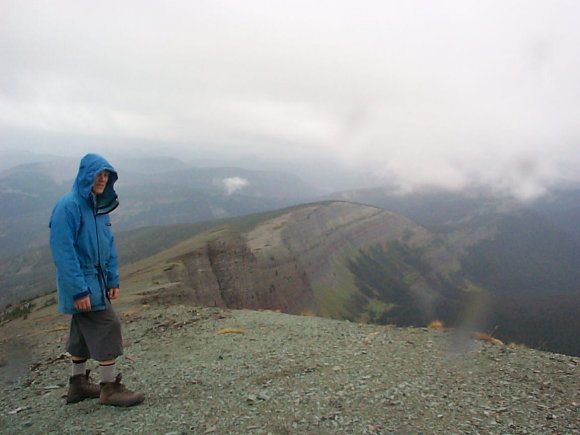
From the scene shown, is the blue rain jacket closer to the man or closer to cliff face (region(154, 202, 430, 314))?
the man

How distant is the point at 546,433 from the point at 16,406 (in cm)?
948

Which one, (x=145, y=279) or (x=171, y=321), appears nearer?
(x=171, y=321)

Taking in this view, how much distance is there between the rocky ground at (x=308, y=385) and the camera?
6.49 m

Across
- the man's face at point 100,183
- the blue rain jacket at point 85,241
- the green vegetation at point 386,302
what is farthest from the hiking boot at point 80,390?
the green vegetation at point 386,302

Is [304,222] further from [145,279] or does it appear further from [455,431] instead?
[455,431]

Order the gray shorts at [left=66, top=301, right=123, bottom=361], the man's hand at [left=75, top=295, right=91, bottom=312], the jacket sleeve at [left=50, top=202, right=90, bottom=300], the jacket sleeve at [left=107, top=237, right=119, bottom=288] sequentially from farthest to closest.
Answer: the jacket sleeve at [left=107, top=237, right=119, bottom=288]
the gray shorts at [left=66, top=301, right=123, bottom=361]
the man's hand at [left=75, top=295, right=91, bottom=312]
the jacket sleeve at [left=50, top=202, right=90, bottom=300]

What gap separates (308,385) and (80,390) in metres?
4.27

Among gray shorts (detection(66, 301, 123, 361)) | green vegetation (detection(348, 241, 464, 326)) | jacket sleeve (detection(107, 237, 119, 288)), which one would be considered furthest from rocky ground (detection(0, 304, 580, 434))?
green vegetation (detection(348, 241, 464, 326))

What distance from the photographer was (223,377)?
8578 millimetres

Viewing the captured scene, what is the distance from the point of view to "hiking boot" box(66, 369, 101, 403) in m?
7.19

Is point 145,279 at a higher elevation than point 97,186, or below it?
below

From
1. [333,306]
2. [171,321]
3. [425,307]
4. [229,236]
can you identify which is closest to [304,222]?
[333,306]

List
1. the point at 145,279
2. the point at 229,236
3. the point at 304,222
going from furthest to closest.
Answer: the point at 304,222
the point at 229,236
the point at 145,279

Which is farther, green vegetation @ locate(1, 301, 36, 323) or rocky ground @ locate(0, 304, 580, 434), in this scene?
green vegetation @ locate(1, 301, 36, 323)
